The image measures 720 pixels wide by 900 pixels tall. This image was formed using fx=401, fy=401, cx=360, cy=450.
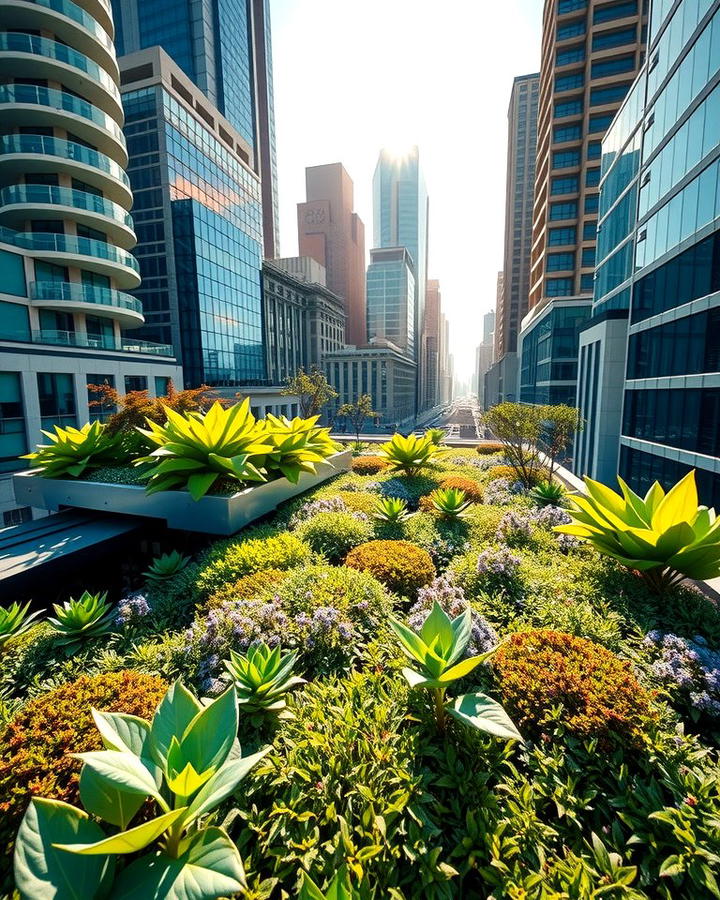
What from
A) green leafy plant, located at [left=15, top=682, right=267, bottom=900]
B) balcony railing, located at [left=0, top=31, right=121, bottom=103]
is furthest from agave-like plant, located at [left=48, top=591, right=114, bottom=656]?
balcony railing, located at [left=0, top=31, right=121, bottom=103]

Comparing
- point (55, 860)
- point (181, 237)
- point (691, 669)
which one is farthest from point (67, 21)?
point (691, 669)

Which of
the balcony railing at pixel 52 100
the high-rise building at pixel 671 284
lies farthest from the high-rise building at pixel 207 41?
the high-rise building at pixel 671 284

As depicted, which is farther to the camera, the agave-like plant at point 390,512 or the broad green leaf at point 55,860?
the agave-like plant at point 390,512

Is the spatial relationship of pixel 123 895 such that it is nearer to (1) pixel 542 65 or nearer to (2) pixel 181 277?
(2) pixel 181 277

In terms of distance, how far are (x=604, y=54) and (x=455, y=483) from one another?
178 feet

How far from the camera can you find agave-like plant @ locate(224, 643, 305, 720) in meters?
3.35

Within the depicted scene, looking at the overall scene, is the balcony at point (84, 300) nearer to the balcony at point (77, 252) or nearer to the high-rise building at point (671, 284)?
the balcony at point (77, 252)

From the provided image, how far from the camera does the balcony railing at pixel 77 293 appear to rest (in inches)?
938

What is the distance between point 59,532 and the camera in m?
7.65

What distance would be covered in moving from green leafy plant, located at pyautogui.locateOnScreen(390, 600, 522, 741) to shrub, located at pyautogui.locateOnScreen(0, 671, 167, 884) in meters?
2.15

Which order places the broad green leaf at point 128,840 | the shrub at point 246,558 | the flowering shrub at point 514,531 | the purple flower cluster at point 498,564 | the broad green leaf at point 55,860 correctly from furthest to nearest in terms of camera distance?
the flowering shrub at point 514,531 < the shrub at point 246,558 < the purple flower cluster at point 498,564 < the broad green leaf at point 55,860 < the broad green leaf at point 128,840

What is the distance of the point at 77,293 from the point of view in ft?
82.7

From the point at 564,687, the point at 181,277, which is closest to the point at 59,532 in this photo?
the point at 564,687

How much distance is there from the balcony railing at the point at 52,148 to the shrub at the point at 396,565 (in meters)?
32.6
